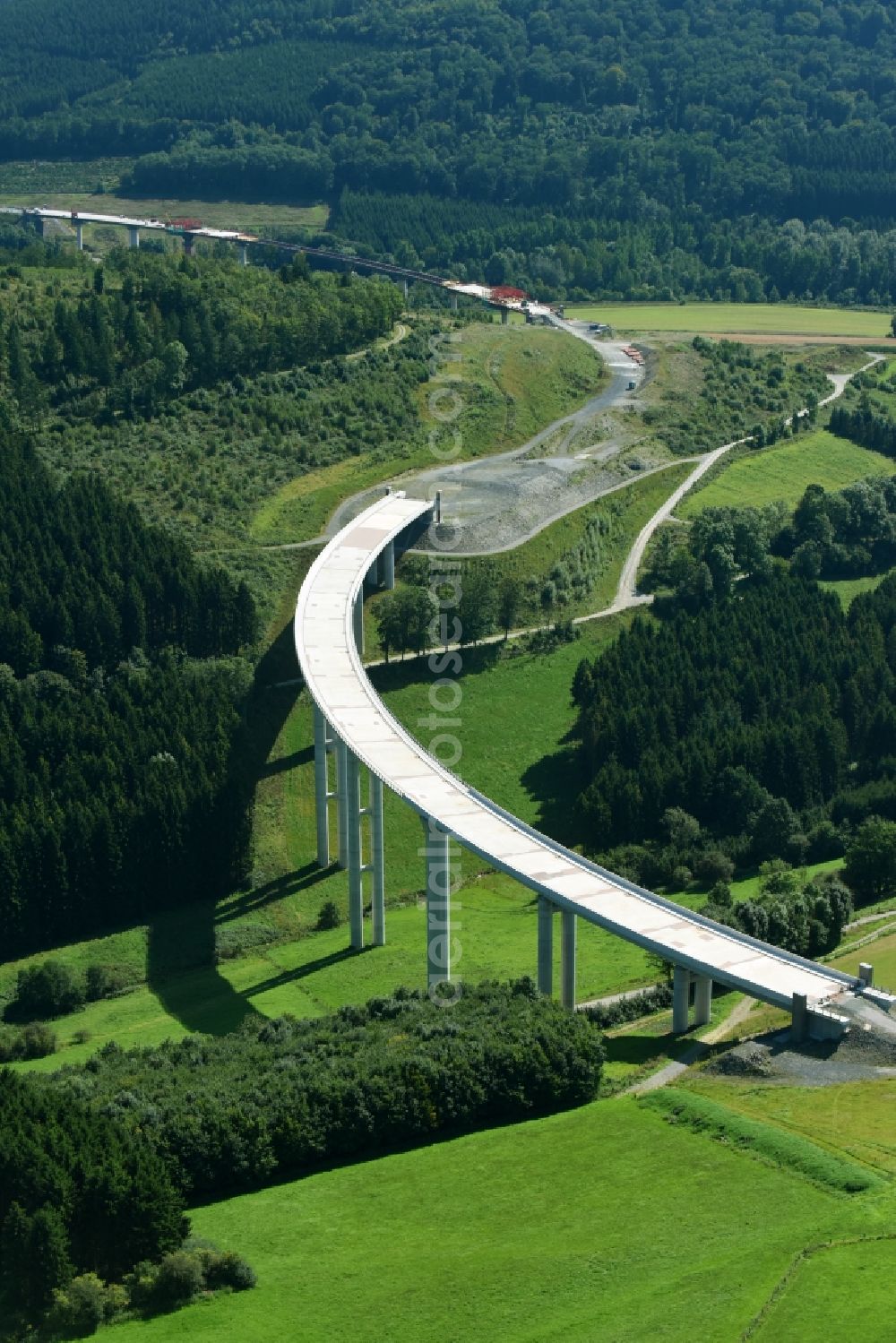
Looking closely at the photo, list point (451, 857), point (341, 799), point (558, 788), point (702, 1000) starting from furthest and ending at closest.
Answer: point (558, 788) → point (451, 857) → point (341, 799) → point (702, 1000)

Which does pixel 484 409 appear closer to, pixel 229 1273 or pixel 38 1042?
pixel 38 1042

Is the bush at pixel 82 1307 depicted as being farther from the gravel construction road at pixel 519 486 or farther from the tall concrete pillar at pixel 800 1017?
the gravel construction road at pixel 519 486

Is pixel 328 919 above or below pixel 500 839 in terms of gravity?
below

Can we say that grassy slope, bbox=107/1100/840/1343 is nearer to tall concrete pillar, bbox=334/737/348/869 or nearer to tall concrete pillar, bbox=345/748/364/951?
tall concrete pillar, bbox=345/748/364/951

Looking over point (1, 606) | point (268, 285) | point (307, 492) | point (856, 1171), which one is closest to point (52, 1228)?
point (856, 1171)

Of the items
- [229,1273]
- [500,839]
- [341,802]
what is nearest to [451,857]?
[341,802]

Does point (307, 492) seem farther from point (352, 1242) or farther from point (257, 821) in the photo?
point (352, 1242)

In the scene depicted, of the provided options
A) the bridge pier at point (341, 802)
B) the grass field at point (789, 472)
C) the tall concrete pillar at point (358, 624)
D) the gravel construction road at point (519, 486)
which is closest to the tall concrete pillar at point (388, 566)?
the gravel construction road at point (519, 486)
